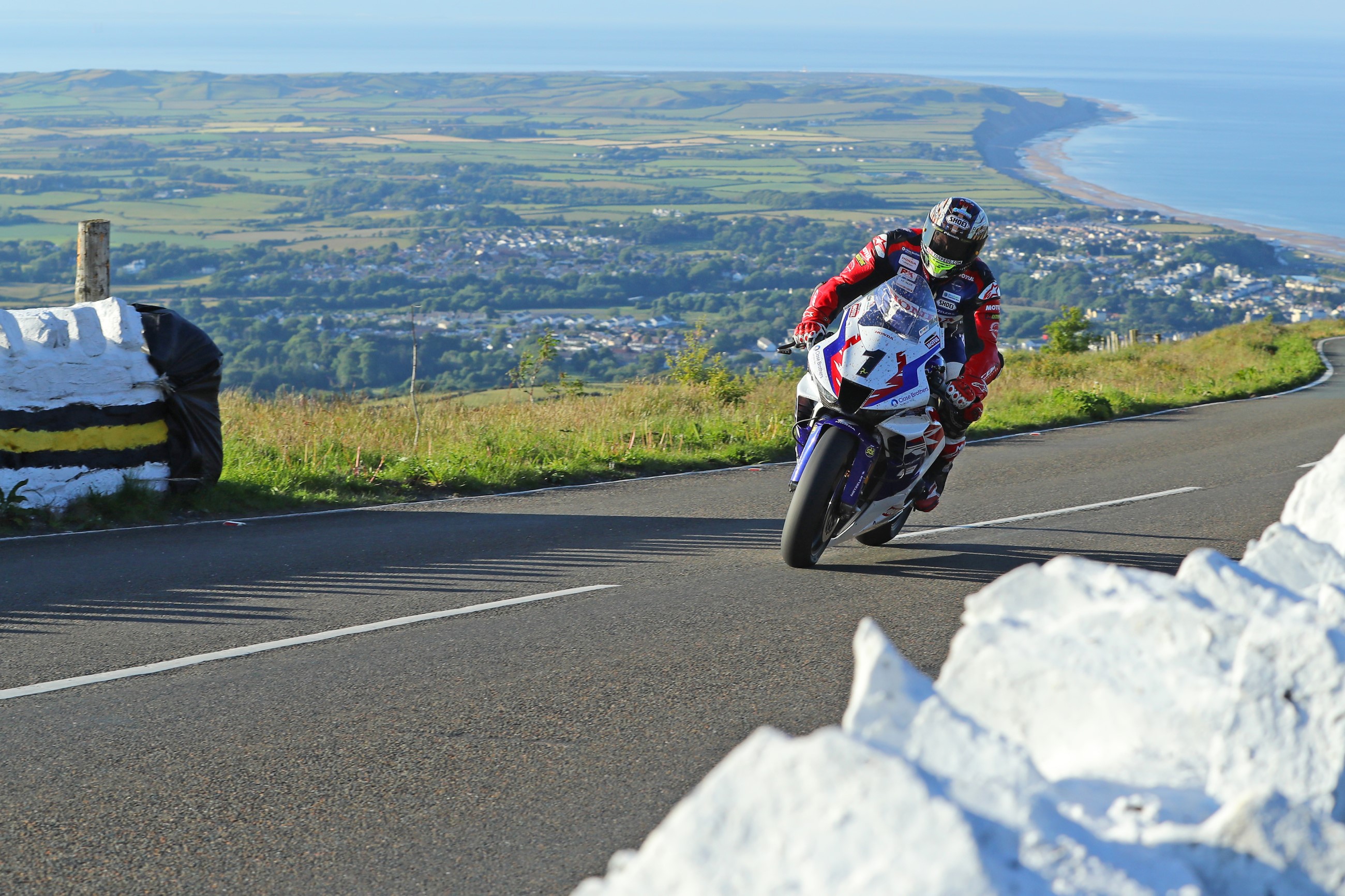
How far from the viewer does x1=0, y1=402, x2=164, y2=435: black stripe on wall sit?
27.3 ft

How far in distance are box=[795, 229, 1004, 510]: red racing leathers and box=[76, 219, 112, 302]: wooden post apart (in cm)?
665

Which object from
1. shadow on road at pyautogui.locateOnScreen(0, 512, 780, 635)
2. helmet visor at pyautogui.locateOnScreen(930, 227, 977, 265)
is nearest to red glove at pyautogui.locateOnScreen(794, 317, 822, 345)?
helmet visor at pyautogui.locateOnScreen(930, 227, 977, 265)

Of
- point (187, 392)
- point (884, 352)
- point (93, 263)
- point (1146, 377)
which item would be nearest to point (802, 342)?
point (884, 352)

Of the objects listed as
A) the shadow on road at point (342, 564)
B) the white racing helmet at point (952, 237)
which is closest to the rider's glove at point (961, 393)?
the white racing helmet at point (952, 237)

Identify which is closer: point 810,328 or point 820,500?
point 820,500

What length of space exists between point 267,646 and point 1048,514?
6595mm

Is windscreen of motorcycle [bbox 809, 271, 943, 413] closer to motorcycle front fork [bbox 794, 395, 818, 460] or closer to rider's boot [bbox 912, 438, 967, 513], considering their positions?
motorcycle front fork [bbox 794, 395, 818, 460]

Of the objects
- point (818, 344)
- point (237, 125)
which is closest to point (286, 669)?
point (818, 344)

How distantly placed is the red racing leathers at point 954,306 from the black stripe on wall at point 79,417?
5182 mm

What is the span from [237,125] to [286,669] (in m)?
185

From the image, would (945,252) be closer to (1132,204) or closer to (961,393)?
(961,393)

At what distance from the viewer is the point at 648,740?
4.52 metres

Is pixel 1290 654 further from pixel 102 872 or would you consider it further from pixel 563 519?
pixel 563 519

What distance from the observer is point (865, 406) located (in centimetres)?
676
